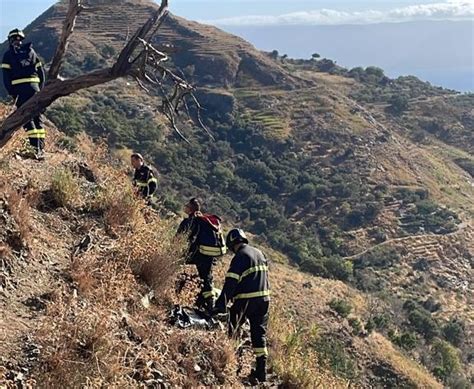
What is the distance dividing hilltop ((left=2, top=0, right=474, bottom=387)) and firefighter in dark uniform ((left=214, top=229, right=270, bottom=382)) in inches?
520

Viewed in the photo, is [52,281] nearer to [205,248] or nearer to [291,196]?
[205,248]

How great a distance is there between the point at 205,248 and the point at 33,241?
85.8 inches

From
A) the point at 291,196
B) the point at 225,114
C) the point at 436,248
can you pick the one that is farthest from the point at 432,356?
the point at 225,114

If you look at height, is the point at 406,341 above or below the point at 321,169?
below

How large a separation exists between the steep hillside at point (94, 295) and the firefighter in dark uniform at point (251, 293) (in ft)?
0.80

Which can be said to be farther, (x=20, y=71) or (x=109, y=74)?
(x=20, y=71)

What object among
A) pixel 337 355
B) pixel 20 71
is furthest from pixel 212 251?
pixel 337 355

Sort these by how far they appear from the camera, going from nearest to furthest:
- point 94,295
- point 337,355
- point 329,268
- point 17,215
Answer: point 94,295 < point 17,215 < point 337,355 < point 329,268

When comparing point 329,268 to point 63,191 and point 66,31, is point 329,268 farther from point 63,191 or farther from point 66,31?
point 66,31

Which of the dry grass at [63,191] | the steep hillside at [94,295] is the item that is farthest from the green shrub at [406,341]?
the dry grass at [63,191]

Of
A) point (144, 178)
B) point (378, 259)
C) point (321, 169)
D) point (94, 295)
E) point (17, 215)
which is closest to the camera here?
point (94, 295)

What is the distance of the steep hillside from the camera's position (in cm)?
508

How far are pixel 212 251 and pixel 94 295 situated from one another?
1999 millimetres

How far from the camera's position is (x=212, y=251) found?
25.7ft
